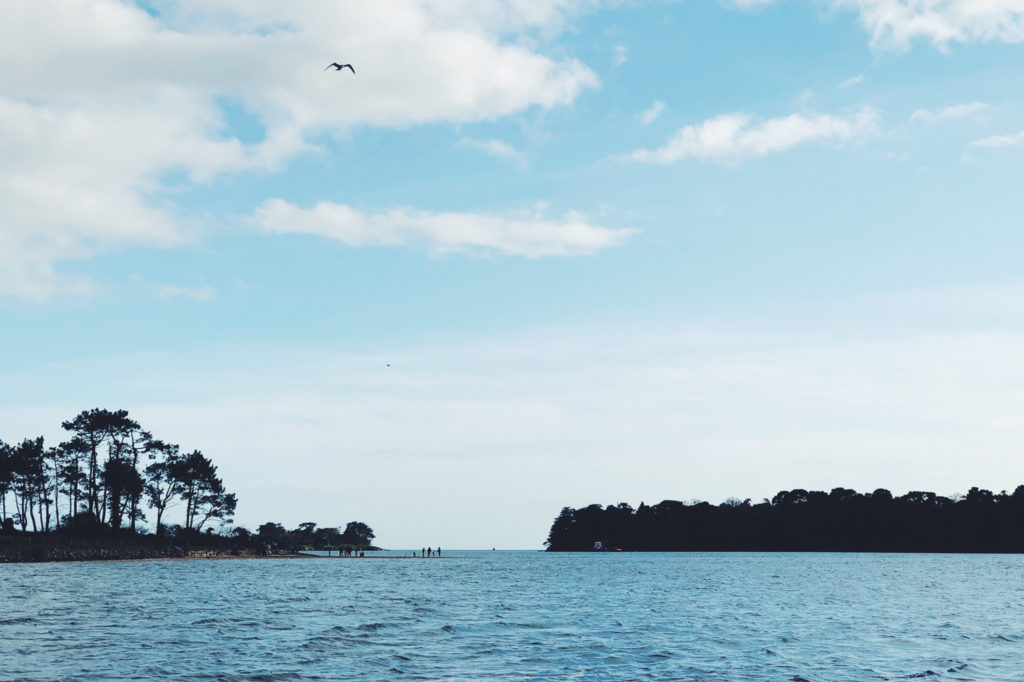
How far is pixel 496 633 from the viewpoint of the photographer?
44.2 meters

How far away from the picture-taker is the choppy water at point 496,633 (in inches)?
1287

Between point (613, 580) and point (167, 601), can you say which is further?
point (613, 580)

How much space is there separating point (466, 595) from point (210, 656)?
40262mm

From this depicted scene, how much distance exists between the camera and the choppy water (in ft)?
107

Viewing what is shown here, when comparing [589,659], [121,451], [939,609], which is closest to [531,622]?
[589,659]

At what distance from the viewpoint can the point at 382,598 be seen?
6862 cm

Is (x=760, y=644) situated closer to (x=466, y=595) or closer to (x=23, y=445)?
(x=466, y=595)

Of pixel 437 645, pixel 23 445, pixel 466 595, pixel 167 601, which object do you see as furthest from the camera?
pixel 23 445

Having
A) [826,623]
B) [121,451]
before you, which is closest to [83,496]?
[121,451]

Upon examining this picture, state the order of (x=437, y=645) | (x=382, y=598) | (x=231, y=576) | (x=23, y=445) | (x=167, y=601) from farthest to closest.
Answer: (x=23, y=445) < (x=231, y=576) < (x=382, y=598) < (x=167, y=601) < (x=437, y=645)

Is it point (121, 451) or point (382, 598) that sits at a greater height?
point (121, 451)

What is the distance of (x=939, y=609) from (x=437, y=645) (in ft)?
130

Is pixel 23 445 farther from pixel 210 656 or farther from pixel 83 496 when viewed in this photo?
pixel 210 656

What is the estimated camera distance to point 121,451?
14075 centimetres
